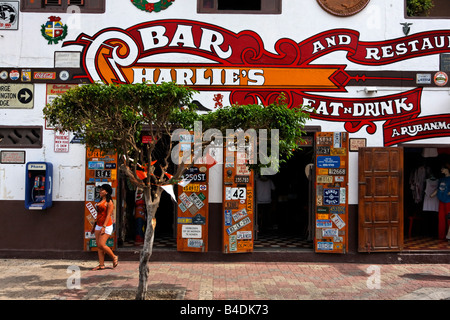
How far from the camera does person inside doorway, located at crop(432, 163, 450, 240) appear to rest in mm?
11180

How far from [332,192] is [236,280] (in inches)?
115

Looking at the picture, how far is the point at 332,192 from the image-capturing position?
945 centimetres

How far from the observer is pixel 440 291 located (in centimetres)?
731

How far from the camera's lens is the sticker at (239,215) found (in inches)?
369

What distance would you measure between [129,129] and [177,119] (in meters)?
0.78

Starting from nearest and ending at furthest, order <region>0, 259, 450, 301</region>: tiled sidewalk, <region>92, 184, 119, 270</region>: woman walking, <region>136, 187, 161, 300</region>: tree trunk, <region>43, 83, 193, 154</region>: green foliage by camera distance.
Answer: <region>43, 83, 193, 154</region>: green foliage
<region>136, 187, 161, 300</region>: tree trunk
<region>0, 259, 450, 301</region>: tiled sidewalk
<region>92, 184, 119, 270</region>: woman walking

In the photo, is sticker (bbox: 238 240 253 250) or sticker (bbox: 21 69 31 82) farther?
sticker (bbox: 21 69 31 82)

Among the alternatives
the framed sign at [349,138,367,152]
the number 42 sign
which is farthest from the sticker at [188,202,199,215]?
the framed sign at [349,138,367,152]

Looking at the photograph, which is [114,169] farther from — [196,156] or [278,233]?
[278,233]

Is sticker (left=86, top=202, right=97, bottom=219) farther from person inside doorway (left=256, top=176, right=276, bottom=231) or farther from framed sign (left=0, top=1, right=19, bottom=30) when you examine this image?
person inside doorway (left=256, top=176, right=276, bottom=231)

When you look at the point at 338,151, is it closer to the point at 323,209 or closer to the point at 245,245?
the point at 323,209

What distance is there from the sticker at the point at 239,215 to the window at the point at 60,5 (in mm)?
5220

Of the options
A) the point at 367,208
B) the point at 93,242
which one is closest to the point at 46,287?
the point at 93,242

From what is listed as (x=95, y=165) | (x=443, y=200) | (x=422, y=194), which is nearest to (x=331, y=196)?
(x=443, y=200)
